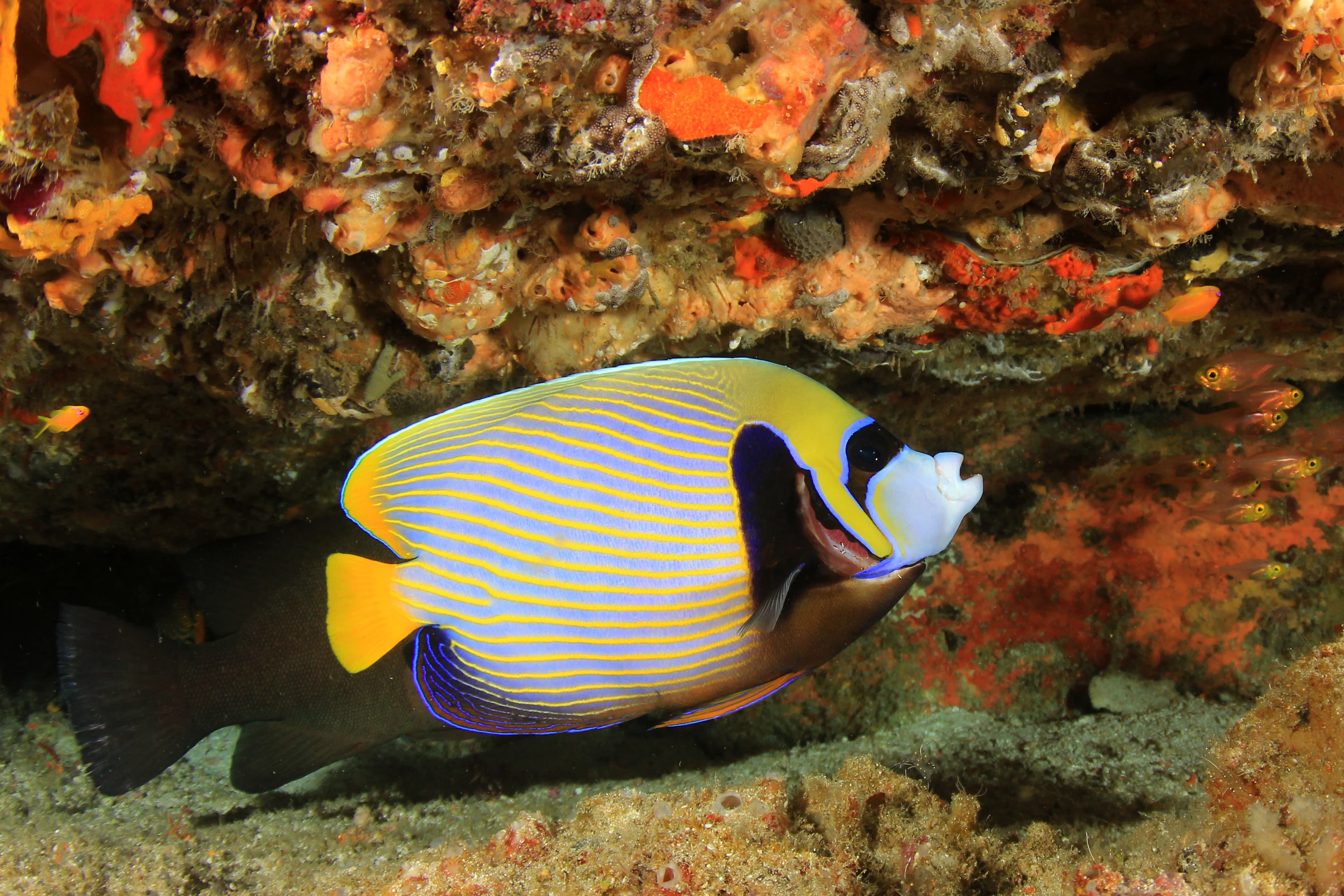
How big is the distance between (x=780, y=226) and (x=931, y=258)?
588 millimetres

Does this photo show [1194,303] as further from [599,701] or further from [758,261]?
[599,701]

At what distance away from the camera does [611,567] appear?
173 centimetres

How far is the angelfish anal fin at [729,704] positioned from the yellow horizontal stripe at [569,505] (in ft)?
1.72

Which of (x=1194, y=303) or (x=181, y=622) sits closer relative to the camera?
(x=1194, y=303)

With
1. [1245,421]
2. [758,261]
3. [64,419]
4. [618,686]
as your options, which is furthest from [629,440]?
[1245,421]

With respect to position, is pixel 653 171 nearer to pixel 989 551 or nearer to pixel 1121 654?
pixel 989 551

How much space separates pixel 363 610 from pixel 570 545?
0.60 metres

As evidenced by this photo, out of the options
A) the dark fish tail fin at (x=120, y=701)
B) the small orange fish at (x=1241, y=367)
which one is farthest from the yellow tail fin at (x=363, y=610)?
the small orange fish at (x=1241, y=367)

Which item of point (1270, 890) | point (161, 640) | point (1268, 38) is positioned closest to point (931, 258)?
point (1268, 38)

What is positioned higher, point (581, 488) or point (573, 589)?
point (581, 488)

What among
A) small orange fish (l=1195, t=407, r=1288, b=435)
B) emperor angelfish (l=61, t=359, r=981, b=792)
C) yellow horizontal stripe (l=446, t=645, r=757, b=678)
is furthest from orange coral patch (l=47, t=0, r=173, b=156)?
small orange fish (l=1195, t=407, r=1288, b=435)

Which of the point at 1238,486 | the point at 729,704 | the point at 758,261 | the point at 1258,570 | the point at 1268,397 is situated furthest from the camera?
the point at 1258,570

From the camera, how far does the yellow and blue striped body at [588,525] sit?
5.72 ft

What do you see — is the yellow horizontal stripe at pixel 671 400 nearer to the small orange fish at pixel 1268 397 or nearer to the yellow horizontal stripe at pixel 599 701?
the yellow horizontal stripe at pixel 599 701
